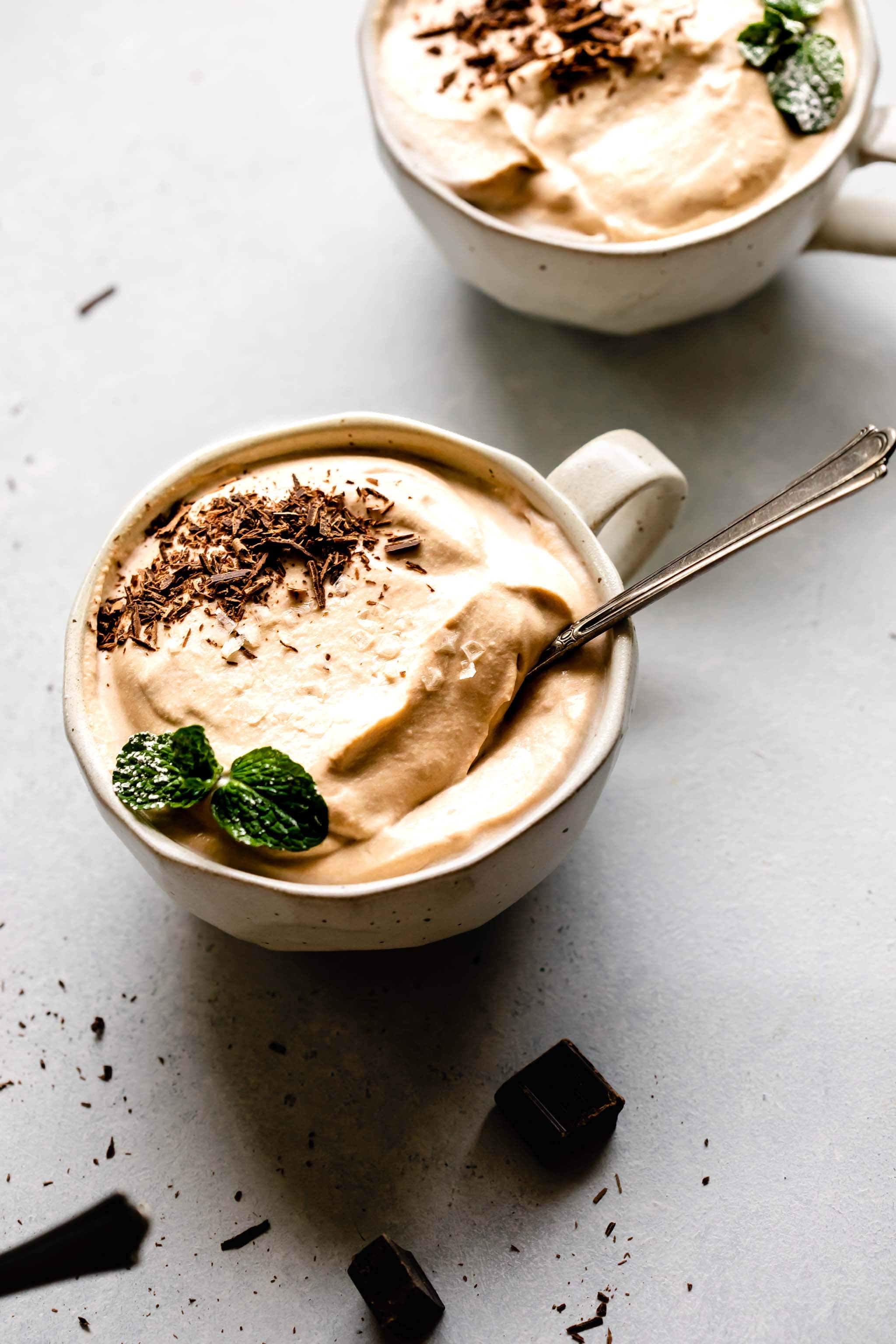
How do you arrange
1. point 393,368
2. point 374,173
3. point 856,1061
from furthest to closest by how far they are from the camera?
1. point 374,173
2. point 393,368
3. point 856,1061

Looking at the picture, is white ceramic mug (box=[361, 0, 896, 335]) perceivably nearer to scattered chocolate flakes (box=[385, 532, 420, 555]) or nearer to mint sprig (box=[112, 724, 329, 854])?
scattered chocolate flakes (box=[385, 532, 420, 555])

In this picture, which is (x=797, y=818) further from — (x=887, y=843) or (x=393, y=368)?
(x=393, y=368)

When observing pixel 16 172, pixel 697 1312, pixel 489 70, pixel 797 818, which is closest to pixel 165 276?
pixel 16 172

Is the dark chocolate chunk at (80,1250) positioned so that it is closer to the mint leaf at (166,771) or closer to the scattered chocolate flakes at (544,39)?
the mint leaf at (166,771)

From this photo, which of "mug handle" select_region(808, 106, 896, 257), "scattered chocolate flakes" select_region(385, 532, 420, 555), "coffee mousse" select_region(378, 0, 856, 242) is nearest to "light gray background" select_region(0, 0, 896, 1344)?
"mug handle" select_region(808, 106, 896, 257)

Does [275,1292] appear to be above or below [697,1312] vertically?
above

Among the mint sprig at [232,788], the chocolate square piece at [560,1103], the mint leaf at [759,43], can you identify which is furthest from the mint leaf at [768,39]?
the chocolate square piece at [560,1103]

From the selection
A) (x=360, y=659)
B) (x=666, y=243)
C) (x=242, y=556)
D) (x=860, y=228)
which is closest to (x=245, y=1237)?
(x=360, y=659)
